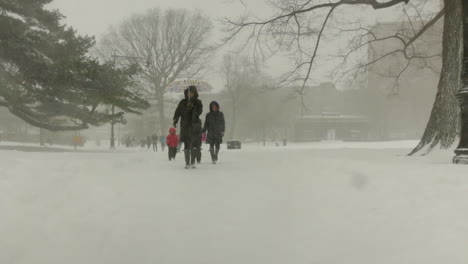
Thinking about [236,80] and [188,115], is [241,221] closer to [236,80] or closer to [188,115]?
[188,115]

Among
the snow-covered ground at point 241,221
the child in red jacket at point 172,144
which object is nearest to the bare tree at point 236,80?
the child in red jacket at point 172,144

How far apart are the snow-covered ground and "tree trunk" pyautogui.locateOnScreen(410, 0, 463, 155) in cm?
430

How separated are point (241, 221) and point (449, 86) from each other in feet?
25.3

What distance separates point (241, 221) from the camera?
4.78 meters

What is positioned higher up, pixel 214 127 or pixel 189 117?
pixel 189 117

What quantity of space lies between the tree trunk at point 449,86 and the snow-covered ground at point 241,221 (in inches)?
169

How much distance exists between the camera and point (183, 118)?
10141 mm

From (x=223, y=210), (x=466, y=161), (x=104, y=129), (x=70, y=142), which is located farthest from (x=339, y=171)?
(x=104, y=129)

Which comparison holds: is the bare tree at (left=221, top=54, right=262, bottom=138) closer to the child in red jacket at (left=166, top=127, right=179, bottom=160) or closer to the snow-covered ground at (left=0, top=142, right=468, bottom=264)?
the child in red jacket at (left=166, top=127, right=179, bottom=160)

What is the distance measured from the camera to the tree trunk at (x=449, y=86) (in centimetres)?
1022

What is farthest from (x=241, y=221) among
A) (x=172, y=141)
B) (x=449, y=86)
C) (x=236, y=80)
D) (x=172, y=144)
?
(x=236, y=80)

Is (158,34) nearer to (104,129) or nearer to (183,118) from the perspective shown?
(183,118)

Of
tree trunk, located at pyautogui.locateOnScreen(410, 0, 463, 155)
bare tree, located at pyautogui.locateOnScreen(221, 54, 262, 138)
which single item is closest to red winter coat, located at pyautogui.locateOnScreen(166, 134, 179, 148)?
tree trunk, located at pyautogui.locateOnScreen(410, 0, 463, 155)

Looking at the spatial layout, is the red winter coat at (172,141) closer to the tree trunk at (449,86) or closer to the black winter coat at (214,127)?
the black winter coat at (214,127)
